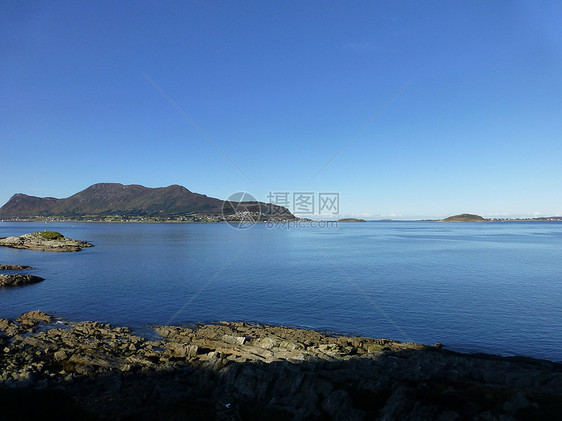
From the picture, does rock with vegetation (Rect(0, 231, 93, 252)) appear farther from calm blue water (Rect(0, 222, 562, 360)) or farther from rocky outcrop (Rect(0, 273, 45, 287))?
rocky outcrop (Rect(0, 273, 45, 287))

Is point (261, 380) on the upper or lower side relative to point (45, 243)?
upper

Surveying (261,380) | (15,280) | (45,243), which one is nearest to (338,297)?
(261,380)

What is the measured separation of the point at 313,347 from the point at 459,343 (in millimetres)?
13986

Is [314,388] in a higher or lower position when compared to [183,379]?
higher

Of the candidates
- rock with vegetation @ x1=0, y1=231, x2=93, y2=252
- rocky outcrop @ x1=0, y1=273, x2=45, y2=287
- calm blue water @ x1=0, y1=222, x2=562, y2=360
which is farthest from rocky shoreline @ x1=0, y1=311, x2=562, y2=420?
rock with vegetation @ x1=0, y1=231, x2=93, y2=252

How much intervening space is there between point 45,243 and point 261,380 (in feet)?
398

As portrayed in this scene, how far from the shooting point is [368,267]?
72.0 metres

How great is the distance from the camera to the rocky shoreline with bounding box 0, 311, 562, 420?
52.3 ft

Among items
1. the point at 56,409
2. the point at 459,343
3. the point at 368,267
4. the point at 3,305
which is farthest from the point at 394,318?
the point at 3,305

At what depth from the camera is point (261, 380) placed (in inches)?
761

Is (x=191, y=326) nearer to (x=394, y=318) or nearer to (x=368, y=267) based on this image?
(x=394, y=318)

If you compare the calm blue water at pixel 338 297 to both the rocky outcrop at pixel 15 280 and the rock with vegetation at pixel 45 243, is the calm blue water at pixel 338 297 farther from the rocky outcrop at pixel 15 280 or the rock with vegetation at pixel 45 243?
the rock with vegetation at pixel 45 243

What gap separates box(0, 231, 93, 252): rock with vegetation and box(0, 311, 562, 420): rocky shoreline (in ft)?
299

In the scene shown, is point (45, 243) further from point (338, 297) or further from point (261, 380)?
point (261, 380)
